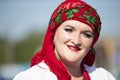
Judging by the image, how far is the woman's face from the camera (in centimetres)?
386

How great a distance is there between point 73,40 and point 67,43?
0.06 metres

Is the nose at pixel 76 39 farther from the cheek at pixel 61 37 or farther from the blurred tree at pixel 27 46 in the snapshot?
the blurred tree at pixel 27 46

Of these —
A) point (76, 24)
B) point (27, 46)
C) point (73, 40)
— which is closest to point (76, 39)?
point (73, 40)

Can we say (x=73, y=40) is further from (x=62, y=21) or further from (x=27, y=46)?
(x=27, y=46)

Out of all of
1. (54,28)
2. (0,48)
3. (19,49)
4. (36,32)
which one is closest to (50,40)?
(54,28)

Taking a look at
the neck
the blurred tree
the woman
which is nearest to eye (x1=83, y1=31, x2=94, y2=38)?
the woman

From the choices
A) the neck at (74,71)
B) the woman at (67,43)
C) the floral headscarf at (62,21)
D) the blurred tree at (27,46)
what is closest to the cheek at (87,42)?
the woman at (67,43)

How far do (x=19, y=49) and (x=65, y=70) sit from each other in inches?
1906

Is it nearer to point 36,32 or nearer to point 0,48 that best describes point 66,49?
point 0,48

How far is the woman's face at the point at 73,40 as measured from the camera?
3863mm

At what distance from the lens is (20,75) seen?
385cm

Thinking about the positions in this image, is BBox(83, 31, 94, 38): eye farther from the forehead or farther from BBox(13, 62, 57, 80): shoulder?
BBox(13, 62, 57, 80): shoulder

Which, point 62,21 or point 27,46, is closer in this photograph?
point 62,21

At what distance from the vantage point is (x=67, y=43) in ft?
12.7
